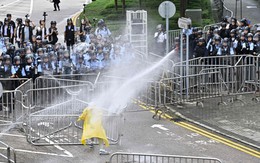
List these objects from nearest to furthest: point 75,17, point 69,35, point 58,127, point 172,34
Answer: point 58,127 → point 69,35 → point 172,34 → point 75,17

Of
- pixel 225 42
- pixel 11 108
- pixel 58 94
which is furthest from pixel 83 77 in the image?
pixel 225 42

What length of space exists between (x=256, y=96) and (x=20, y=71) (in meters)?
7.24

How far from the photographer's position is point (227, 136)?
1897cm

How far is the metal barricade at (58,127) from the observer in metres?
18.4

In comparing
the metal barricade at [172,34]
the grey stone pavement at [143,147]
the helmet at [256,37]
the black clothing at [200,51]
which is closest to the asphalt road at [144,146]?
the grey stone pavement at [143,147]

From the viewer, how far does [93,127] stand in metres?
17.1

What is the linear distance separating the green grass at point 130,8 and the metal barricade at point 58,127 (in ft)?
53.0

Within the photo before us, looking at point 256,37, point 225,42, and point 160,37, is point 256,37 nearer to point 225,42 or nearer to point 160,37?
point 225,42

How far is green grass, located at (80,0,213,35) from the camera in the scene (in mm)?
37188

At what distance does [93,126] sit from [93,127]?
1.1 inches

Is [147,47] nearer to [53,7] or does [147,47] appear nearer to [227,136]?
[227,136]

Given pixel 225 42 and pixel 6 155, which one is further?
pixel 225 42

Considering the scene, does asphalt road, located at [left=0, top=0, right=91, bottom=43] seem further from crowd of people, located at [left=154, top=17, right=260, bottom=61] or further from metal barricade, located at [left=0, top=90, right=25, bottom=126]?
metal barricade, located at [left=0, top=90, right=25, bottom=126]

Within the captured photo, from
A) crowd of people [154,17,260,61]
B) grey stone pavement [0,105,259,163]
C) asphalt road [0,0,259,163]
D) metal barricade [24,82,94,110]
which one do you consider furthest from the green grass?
grey stone pavement [0,105,259,163]
